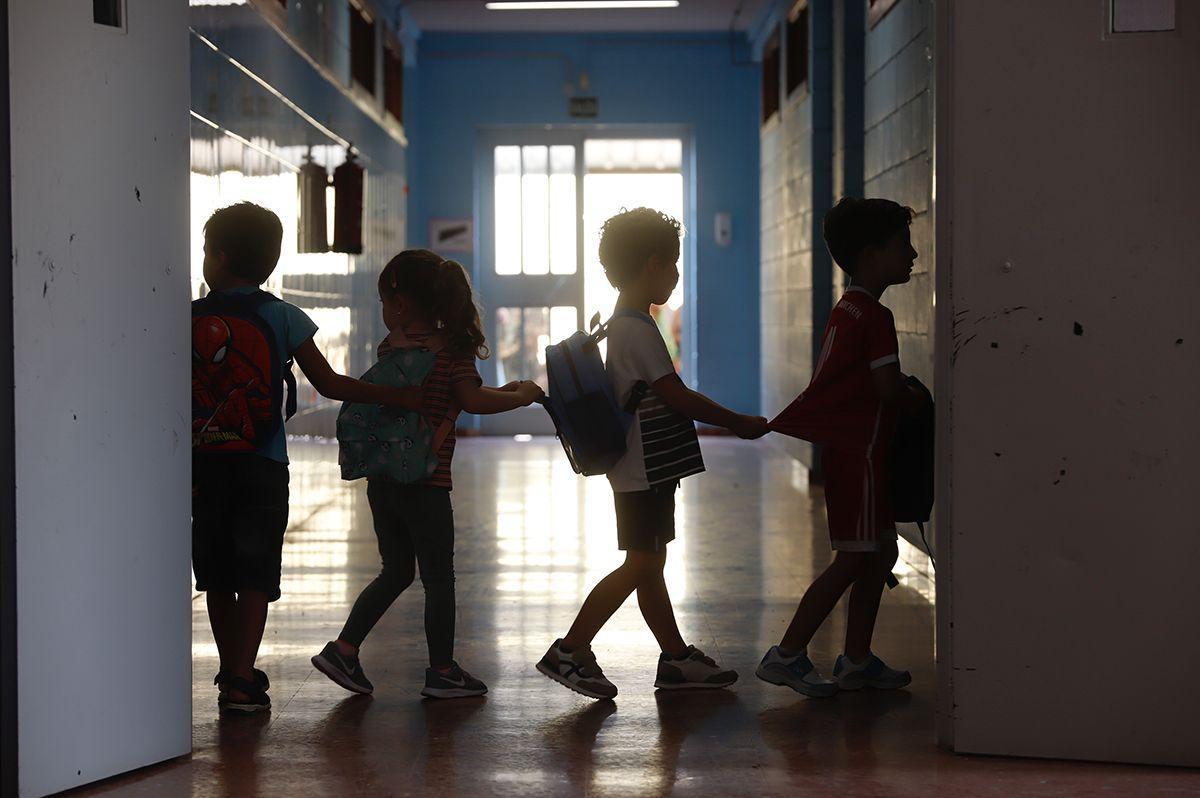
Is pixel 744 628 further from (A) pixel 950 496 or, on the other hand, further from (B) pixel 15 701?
(B) pixel 15 701

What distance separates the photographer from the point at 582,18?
11102mm

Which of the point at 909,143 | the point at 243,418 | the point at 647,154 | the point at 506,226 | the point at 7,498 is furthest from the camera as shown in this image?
the point at 647,154

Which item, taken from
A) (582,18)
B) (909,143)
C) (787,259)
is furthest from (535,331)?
(909,143)

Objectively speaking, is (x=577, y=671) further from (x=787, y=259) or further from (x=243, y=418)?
(x=787, y=259)

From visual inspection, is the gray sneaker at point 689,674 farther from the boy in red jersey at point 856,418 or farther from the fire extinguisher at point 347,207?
the fire extinguisher at point 347,207

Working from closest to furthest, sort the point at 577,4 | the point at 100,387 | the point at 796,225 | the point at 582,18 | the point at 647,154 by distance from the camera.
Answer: the point at 100,387
the point at 796,225
the point at 577,4
the point at 582,18
the point at 647,154

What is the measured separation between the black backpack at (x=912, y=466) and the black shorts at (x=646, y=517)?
480mm

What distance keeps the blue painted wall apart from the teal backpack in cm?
846

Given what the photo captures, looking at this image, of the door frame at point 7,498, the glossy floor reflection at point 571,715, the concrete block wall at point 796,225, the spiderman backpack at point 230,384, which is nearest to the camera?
the door frame at point 7,498

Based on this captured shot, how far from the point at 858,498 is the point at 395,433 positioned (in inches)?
39.5

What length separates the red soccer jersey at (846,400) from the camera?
323 centimetres

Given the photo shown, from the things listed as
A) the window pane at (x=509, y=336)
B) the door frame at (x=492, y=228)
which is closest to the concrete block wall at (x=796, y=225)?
the door frame at (x=492, y=228)

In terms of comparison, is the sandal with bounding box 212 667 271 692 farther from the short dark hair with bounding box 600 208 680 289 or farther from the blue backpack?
the short dark hair with bounding box 600 208 680 289

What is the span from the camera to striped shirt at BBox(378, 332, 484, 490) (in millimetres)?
3236
